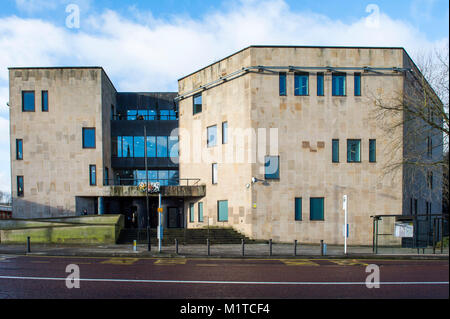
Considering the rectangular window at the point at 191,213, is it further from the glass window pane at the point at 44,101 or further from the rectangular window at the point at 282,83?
the glass window pane at the point at 44,101

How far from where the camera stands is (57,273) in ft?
44.7

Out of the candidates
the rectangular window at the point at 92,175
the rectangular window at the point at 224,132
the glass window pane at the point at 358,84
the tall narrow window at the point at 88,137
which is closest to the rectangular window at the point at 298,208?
the rectangular window at the point at 224,132

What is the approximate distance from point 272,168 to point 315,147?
3558mm

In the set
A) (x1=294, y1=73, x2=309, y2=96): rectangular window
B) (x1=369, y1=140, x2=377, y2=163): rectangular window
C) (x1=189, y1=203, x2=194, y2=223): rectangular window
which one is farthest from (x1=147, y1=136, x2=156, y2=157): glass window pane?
(x1=369, y1=140, x2=377, y2=163): rectangular window

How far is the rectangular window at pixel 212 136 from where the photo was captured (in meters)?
33.1

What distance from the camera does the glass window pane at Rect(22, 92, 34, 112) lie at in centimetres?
3706

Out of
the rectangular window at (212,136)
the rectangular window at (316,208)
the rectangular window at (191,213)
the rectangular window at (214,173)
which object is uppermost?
the rectangular window at (212,136)

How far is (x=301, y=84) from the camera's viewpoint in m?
29.8

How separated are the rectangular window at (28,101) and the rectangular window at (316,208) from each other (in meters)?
26.7

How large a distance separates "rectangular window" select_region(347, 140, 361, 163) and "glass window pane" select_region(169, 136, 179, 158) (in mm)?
19109

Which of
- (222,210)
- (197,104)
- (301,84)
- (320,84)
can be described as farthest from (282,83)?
(222,210)

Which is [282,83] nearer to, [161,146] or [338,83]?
[338,83]
